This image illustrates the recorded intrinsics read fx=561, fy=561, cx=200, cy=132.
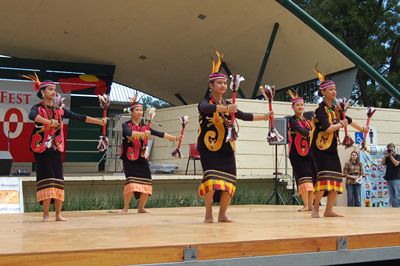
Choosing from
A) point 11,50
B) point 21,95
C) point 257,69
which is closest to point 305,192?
point 257,69

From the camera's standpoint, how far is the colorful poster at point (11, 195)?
9055 millimetres

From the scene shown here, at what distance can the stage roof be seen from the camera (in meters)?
13.6

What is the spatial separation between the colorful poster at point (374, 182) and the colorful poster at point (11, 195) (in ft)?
23.4

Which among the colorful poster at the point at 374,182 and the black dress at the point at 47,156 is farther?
the colorful poster at the point at 374,182

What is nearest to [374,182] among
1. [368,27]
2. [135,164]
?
[135,164]

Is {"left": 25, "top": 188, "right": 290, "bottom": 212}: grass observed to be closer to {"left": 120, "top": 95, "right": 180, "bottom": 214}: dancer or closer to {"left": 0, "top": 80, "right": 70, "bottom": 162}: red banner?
{"left": 120, "top": 95, "right": 180, "bottom": 214}: dancer

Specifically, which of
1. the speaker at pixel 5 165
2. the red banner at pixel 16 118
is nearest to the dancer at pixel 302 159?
the speaker at pixel 5 165

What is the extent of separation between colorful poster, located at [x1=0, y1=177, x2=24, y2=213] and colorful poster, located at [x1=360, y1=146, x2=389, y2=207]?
712cm

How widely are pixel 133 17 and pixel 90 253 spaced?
11479mm

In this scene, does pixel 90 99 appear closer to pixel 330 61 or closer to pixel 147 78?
pixel 147 78

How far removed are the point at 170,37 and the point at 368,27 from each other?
12.4 m

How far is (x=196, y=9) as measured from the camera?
13.8 metres

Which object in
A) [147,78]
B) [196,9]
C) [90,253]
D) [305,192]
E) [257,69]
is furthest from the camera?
[147,78]

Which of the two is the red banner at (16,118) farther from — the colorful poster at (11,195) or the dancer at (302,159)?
the dancer at (302,159)
